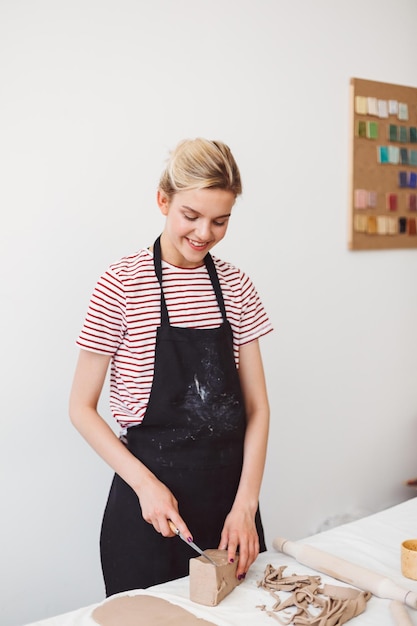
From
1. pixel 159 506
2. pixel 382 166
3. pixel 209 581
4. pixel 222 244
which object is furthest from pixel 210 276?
pixel 382 166

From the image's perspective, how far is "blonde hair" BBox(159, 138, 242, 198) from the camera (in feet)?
5.12

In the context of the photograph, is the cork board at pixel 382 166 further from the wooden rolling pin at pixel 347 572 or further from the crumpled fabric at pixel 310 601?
the crumpled fabric at pixel 310 601

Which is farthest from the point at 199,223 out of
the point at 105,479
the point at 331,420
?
the point at 331,420

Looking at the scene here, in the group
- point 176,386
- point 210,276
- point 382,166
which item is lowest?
point 176,386

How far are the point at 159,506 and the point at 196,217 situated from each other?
628 millimetres

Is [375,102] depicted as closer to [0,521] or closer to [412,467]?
[412,467]

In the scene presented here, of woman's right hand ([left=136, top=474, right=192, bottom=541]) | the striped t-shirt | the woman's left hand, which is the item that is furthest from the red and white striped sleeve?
the woman's left hand

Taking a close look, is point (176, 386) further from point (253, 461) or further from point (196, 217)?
point (196, 217)

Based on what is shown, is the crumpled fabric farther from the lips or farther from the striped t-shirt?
the lips

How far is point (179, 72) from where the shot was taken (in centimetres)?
249

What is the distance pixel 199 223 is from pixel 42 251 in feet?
2.68

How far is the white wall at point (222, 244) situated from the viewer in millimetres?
2217

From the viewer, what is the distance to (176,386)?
1.66m

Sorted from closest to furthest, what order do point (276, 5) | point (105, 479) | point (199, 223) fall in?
point (199, 223) < point (105, 479) < point (276, 5)
